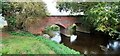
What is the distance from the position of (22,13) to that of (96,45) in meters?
1.67

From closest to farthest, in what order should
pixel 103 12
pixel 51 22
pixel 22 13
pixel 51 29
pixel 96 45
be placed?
pixel 103 12 → pixel 22 13 → pixel 96 45 → pixel 51 22 → pixel 51 29

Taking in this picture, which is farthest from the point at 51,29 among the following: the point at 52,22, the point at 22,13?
the point at 22,13

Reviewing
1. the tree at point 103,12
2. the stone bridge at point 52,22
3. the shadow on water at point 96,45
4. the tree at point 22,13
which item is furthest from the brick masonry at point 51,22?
the tree at point 103,12

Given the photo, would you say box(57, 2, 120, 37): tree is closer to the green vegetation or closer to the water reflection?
the water reflection

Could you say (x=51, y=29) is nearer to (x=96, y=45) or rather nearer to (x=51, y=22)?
(x=51, y=22)

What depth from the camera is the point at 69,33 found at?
657 cm

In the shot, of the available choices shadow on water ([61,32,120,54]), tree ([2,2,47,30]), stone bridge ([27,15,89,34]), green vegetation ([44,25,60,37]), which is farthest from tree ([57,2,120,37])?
green vegetation ([44,25,60,37])

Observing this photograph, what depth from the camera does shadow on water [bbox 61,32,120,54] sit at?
4.70 meters

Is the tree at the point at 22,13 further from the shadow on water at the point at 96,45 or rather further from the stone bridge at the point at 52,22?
the shadow on water at the point at 96,45

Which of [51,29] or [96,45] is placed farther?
[51,29]

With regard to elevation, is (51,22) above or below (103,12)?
below

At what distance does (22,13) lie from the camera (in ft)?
14.7

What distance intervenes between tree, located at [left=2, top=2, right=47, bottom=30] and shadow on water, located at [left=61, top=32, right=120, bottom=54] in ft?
3.27

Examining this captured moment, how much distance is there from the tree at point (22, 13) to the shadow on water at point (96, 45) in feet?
3.27
